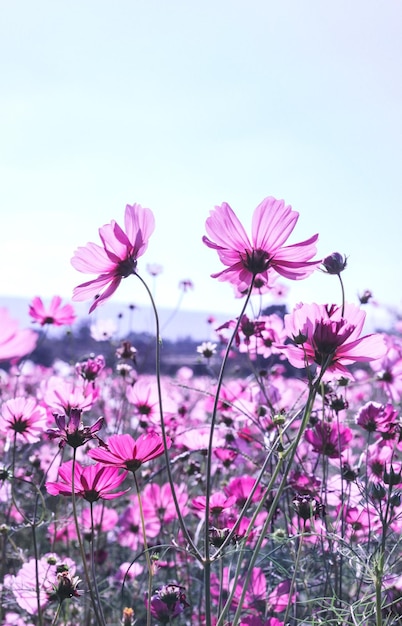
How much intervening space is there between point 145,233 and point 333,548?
0.62 metres

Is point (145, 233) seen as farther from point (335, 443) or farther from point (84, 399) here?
point (335, 443)

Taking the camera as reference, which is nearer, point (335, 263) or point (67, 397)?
point (335, 263)

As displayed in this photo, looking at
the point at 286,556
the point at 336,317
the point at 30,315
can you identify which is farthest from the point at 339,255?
the point at 30,315

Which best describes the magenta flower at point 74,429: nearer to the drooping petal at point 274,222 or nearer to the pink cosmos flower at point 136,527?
the drooping petal at point 274,222

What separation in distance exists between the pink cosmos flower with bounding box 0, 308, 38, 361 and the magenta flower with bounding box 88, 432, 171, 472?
270 millimetres

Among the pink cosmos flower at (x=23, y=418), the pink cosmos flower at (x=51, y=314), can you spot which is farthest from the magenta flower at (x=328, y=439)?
the pink cosmos flower at (x=51, y=314)

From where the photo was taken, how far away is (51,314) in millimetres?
1509

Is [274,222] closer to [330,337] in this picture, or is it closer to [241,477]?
[330,337]

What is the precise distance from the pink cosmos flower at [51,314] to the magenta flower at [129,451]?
888 millimetres

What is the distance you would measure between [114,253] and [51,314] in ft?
3.05

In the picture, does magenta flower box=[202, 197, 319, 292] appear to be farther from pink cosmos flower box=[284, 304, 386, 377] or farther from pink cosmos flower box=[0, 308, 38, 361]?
pink cosmos flower box=[0, 308, 38, 361]

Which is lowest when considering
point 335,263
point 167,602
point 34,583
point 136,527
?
point 136,527

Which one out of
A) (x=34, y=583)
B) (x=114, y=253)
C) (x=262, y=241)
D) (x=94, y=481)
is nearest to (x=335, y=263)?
(x=262, y=241)

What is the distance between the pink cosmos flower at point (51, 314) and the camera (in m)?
1.48
